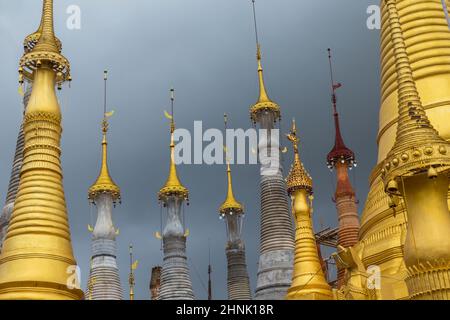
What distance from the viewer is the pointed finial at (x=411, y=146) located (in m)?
11.4

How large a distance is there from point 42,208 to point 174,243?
49.0ft

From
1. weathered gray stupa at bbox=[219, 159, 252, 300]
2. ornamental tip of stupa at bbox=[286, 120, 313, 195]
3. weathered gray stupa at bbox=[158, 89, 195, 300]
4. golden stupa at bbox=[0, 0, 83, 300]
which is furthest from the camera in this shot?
weathered gray stupa at bbox=[219, 159, 252, 300]

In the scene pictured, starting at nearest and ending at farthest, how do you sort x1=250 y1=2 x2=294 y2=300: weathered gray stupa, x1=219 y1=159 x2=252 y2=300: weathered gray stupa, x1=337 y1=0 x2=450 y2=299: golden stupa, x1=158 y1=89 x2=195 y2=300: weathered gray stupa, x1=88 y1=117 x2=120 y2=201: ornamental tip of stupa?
x1=337 y1=0 x2=450 y2=299: golden stupa
x1=250 y1=2 x2=294 y2=300: weathered gray stupa
x1=158 y1=89 x2=195 y2=300: weathered gray stupa
x1=219 y1=159 x2=252 y2=300: weathered gray stupa
x1=88 y1=117 x2=120 y2=201: ornamental tip of stupa

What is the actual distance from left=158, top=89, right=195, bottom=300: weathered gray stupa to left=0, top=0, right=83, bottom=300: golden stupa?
42.3 feet

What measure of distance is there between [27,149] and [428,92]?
36.1 ft

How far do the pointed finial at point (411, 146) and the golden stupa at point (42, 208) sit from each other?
8939 mm

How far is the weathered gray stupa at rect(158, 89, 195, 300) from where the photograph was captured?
30641 millimetres

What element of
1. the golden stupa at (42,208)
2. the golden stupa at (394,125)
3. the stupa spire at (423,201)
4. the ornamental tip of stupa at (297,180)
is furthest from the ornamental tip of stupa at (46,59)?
the stupa spire at (423,201)

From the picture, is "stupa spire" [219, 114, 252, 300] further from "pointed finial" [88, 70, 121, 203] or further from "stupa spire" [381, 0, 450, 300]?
"stupa spire" [381, 0, 450, 300]

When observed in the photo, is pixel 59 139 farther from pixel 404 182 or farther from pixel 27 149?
pixel 404 182

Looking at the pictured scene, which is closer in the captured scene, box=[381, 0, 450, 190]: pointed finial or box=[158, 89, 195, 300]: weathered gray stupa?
box=[381, 0, 450, 190]: pointed finial

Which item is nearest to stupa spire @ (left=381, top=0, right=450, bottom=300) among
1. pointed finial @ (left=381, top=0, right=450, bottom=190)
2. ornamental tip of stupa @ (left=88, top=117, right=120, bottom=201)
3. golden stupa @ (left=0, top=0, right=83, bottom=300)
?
pointed finial @ (left=381, top=0, right=450, bottom=190)

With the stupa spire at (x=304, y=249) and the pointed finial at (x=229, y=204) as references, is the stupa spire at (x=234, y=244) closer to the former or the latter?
the pointed finial at (x=229, y=204)
